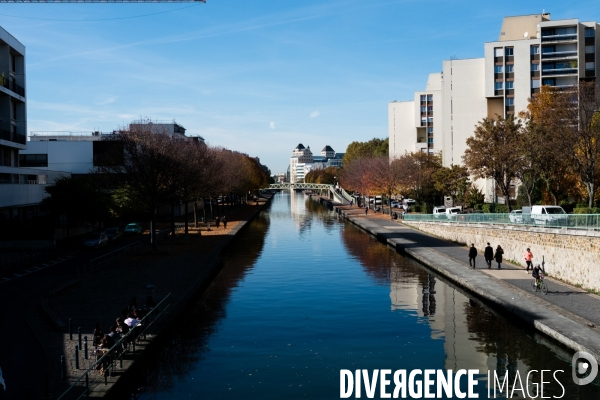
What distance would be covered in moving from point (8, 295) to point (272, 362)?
577 inches

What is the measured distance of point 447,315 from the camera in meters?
26.0

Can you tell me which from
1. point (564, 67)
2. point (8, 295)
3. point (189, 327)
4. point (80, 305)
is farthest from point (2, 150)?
point (564, 67)

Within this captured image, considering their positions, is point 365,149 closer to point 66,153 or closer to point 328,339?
point 66,153

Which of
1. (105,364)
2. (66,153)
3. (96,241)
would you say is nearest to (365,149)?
(66,153)

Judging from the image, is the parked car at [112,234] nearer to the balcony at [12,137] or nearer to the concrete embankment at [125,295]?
the concrete embankment at [125,295]

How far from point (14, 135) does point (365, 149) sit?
11747 centimetres

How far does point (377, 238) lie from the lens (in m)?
60.3

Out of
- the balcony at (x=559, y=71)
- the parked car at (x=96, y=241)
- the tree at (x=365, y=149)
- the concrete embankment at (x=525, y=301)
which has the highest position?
the balcony at (x=559, y=71)

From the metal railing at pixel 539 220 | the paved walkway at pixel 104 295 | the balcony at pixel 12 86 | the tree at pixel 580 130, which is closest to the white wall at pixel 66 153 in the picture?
the balcony at pixel 12 86

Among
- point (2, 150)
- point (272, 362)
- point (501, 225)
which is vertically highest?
point (2, 150)

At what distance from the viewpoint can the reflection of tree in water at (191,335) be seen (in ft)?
60.2

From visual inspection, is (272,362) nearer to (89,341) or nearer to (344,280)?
(89,341)

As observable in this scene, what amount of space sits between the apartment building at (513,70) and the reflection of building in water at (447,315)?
43667 millimetres

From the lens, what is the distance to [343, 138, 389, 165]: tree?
16023 centimetres
